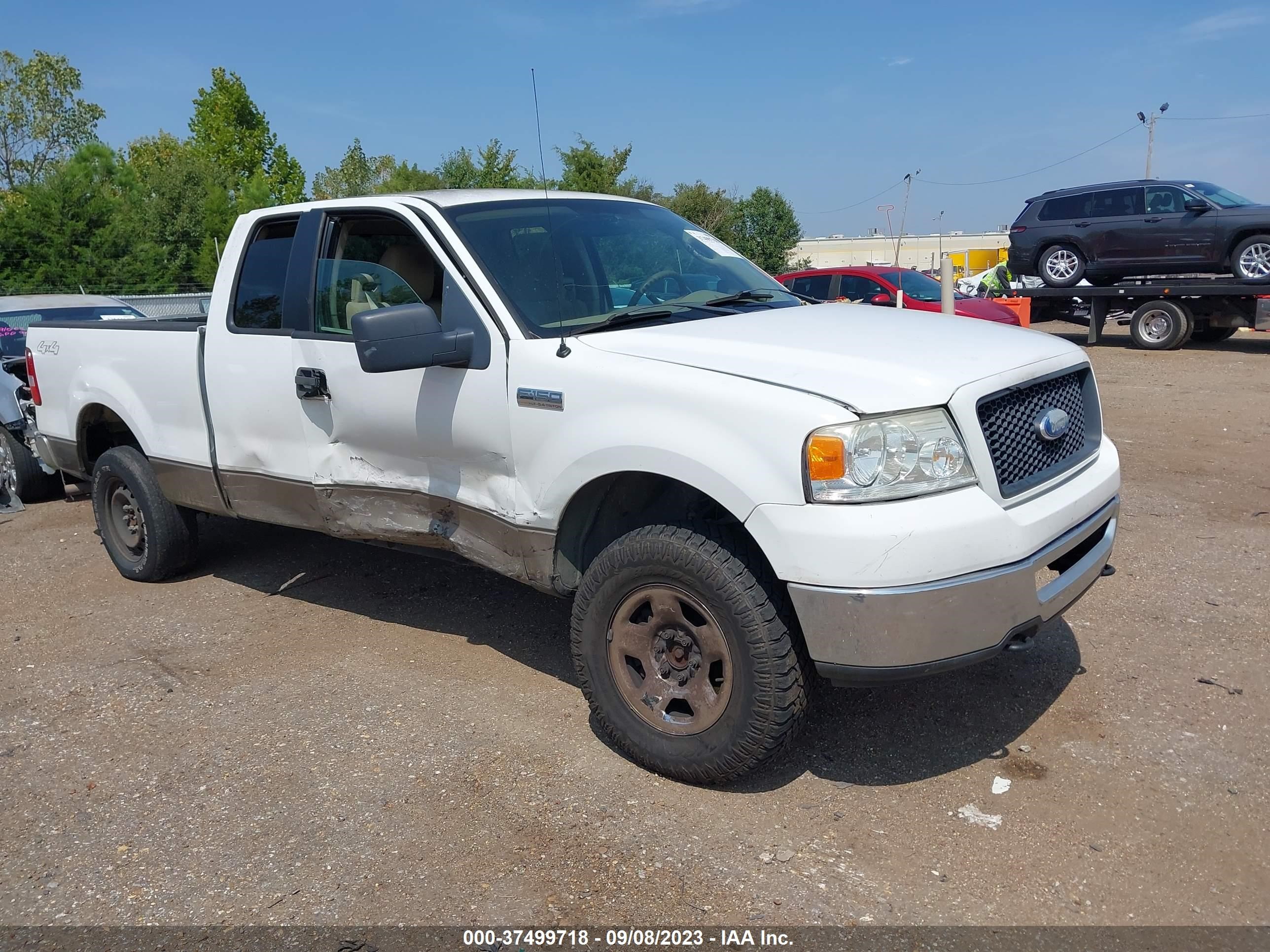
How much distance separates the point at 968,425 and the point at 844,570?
1.98 ft

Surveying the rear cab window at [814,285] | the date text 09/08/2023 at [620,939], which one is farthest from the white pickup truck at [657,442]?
the rear cab window at [814,285]

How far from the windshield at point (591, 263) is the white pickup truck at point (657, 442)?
2 cm

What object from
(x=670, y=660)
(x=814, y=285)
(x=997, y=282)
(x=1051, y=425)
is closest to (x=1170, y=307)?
(x=997, y=282)

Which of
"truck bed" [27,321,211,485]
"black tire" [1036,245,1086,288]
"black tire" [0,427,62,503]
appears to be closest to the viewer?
"truck bed" [27,321,211,485]

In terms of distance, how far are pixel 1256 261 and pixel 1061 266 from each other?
3.13 meters

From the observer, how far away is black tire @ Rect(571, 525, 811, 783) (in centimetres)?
311

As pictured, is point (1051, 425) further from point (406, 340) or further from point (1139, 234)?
point (1139, 234)

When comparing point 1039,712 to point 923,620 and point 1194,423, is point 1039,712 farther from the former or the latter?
point 1194,423

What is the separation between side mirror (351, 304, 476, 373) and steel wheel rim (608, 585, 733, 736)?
1.15 metres

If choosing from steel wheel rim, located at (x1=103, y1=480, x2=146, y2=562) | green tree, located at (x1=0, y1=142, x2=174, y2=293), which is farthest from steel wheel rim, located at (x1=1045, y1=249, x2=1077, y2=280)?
green tree, located at (x1=0, y1=142, x2=174, y2=293)

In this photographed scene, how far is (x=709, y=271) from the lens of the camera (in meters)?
4.52

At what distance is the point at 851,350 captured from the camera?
132 inches

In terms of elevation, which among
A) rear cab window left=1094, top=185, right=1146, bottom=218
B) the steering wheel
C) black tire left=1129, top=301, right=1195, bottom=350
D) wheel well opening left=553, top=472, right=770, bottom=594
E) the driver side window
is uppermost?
rear cab window left=1094, top=185, right=1146, bottom=218

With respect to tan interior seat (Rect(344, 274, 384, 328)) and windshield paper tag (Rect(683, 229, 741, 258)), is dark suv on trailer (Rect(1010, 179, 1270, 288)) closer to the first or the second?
windshield paper tag (Rect(683, 229, 741, 258))
